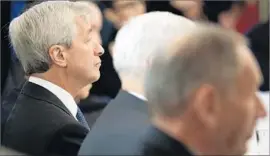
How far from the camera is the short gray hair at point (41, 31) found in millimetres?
2357

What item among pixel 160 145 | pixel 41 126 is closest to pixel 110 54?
pixel 41 126

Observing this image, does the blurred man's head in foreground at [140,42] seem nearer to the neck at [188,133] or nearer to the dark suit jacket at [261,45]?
the neck at [188,133]

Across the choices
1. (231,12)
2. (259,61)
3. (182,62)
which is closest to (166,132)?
(182,62)

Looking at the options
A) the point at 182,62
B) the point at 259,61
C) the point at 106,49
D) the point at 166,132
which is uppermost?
the point at 182,62

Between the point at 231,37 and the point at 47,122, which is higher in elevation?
the point at 231,37

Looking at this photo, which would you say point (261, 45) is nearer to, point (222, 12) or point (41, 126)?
point (222, 12)

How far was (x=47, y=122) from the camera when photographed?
7.23 feet

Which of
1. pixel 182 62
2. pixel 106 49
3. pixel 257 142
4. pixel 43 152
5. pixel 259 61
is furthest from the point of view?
pixel 106 49

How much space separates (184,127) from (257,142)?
3.90ft

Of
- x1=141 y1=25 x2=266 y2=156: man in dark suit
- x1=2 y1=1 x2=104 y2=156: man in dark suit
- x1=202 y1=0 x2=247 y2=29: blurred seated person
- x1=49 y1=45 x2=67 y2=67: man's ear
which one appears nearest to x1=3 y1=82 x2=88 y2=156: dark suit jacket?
x1=2 y1=1 x2=104 y2=156: man in dark suit

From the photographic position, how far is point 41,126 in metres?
2.21

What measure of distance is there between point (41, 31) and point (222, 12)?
230cm

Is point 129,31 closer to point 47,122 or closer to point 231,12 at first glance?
point 47,122

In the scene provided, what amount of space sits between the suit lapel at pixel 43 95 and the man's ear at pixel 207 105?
2.92 feet
